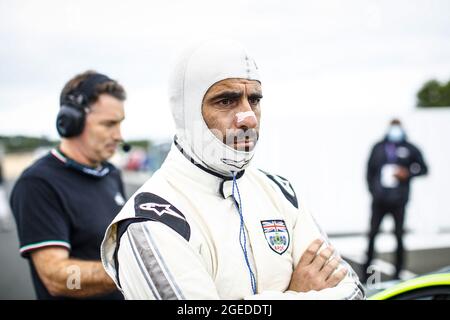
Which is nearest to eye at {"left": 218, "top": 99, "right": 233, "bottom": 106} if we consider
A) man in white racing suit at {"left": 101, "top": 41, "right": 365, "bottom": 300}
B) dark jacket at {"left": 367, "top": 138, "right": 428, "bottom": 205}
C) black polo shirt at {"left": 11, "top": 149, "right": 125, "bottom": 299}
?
man in white racing suit at {"left": 101, "top": 41, "right": 365, "bottom": 300}

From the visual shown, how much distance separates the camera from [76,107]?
5.70 ft

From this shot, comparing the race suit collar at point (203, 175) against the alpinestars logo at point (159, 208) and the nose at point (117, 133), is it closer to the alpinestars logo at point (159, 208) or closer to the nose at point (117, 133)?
the alpinestars logo at point (159, 208)

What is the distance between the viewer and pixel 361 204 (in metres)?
6.11

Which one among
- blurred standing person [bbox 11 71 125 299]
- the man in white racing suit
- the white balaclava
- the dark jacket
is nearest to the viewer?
the man in white racing suit

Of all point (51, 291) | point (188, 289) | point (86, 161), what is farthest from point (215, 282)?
point (86, 161)

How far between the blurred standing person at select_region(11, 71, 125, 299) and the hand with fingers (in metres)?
0.64

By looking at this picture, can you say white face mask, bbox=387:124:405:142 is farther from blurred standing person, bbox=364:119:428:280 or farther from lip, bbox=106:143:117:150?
lip, bbox=106:143:117:150

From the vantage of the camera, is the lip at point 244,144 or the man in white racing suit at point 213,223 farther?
the lip at point 244,144

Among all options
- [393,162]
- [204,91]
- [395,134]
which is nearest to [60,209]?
[204,91]

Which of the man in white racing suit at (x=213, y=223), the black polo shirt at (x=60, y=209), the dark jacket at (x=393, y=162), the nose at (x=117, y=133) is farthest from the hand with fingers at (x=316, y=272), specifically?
the dark jacket at (x=393, y=162)

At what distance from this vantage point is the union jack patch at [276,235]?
3.95 ft

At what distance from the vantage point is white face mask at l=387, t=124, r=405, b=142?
13.6 ft

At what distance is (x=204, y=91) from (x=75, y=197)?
0.83 metres
